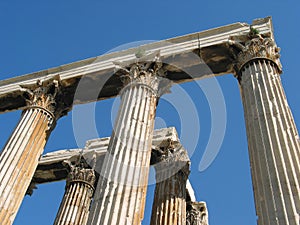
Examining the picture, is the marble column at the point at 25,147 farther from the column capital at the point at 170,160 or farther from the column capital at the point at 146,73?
the column capital at the point at 170,160

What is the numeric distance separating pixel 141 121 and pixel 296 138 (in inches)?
185

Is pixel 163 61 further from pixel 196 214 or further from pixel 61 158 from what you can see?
pixel 61 158

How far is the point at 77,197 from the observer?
58.7 ft

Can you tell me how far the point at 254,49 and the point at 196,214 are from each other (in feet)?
28.9

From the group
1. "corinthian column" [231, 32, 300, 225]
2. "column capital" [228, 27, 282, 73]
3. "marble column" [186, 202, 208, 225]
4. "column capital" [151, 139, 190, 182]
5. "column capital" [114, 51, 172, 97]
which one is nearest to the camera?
"corinthian column" [231, 32, 300, 225]

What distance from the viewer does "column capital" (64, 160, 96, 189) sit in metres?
18.6

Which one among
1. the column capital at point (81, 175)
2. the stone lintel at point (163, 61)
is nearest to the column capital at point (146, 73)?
the stone lintel at point (163, 61)

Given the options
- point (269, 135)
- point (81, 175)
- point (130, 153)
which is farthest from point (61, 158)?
point (269, 135)

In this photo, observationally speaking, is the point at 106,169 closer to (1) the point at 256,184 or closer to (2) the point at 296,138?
(1) the point at 256,184

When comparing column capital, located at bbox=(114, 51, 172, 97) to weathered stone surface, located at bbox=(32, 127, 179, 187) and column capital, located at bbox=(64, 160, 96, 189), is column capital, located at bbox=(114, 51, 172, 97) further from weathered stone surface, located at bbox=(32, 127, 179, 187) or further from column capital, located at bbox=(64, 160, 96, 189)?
column capital, located at bbox=(64, 160, 96, 189)

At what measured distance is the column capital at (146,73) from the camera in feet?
47.2

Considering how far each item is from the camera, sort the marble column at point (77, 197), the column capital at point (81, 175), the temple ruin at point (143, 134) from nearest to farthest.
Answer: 1. the temple ruin at point (143, 134)
2. the marble column at point (77, 197)
3. the column capital at point (81, 175)

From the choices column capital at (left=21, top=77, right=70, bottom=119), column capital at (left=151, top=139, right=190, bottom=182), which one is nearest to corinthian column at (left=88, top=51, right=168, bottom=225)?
column capital at (left=21, top=77, right=70, bottom=119)

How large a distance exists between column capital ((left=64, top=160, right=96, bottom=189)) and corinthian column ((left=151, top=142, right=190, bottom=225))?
3.23m
